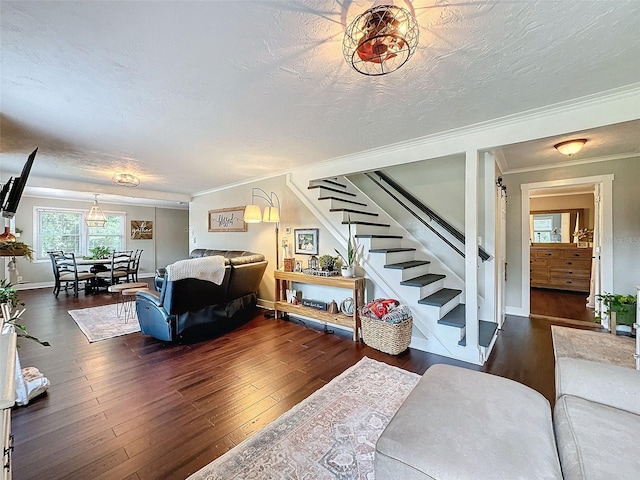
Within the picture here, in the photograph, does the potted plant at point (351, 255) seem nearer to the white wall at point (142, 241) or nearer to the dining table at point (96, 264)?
the dining table at point (96, 264)

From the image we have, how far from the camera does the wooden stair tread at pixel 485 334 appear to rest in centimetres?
285

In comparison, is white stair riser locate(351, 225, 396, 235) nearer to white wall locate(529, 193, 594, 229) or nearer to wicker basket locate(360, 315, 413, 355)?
wicker basket locate(360, 315, 413, 355)

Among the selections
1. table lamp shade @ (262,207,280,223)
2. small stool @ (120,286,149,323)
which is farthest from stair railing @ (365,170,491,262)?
small stool @ (120,286,149,323)

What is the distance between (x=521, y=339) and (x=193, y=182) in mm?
5839

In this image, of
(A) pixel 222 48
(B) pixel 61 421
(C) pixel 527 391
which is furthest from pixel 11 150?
(C) pixel 527 391

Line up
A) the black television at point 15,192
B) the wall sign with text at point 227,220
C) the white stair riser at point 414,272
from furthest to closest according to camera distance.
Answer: the wall sign with text at point 227,220, the white stair riser at point 414,272, the black television at point 15,192

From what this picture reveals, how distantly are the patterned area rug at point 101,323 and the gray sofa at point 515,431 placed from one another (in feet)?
12.9

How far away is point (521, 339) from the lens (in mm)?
3398

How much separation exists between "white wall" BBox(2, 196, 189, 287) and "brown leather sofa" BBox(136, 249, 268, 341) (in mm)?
5823

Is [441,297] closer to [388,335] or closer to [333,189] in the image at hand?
[388,335]

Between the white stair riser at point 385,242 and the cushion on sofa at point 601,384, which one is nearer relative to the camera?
the cushion on sofa at point 601,384

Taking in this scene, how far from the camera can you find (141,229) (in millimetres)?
8648

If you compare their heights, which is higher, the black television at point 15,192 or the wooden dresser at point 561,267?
the black television at point 15,192

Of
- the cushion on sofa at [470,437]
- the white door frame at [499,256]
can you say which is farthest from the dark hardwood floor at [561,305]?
the cushion on sofa at [470,437]
